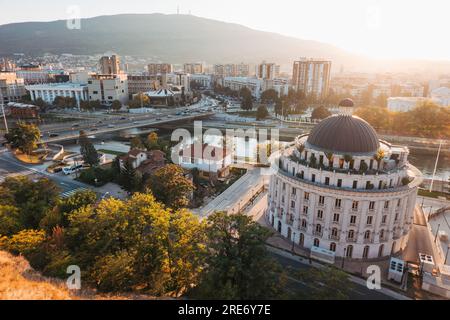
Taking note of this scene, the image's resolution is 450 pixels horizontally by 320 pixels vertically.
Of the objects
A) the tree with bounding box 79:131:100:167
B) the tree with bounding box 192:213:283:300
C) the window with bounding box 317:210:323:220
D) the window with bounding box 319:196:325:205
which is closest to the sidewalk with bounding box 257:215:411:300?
the window with bounding box 317:210:323:220

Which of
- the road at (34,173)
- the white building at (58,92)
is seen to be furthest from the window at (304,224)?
the white building at (58,92)

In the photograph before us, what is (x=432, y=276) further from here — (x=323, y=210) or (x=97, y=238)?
(x=97, y=238)

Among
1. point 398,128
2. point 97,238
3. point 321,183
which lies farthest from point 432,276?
point 398,128

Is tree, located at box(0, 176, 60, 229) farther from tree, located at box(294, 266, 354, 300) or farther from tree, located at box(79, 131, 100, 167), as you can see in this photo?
tree, located at box(294, 266, 354, 300)

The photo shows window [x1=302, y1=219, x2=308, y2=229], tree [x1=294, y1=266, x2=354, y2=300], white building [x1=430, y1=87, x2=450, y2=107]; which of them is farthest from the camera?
white building [x1=430, y1=87, x2=450, y2=107]

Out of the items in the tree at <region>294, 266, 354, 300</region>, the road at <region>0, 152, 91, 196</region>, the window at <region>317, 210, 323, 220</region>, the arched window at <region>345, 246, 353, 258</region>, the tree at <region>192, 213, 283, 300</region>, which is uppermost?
the tree at <region>192, 213, 283, 300</region>

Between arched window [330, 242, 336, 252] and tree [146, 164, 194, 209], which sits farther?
tree [146, 164, 194, 209]

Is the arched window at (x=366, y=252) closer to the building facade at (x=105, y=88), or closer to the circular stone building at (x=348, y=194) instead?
the circular stone building at (x=348, y=194)
